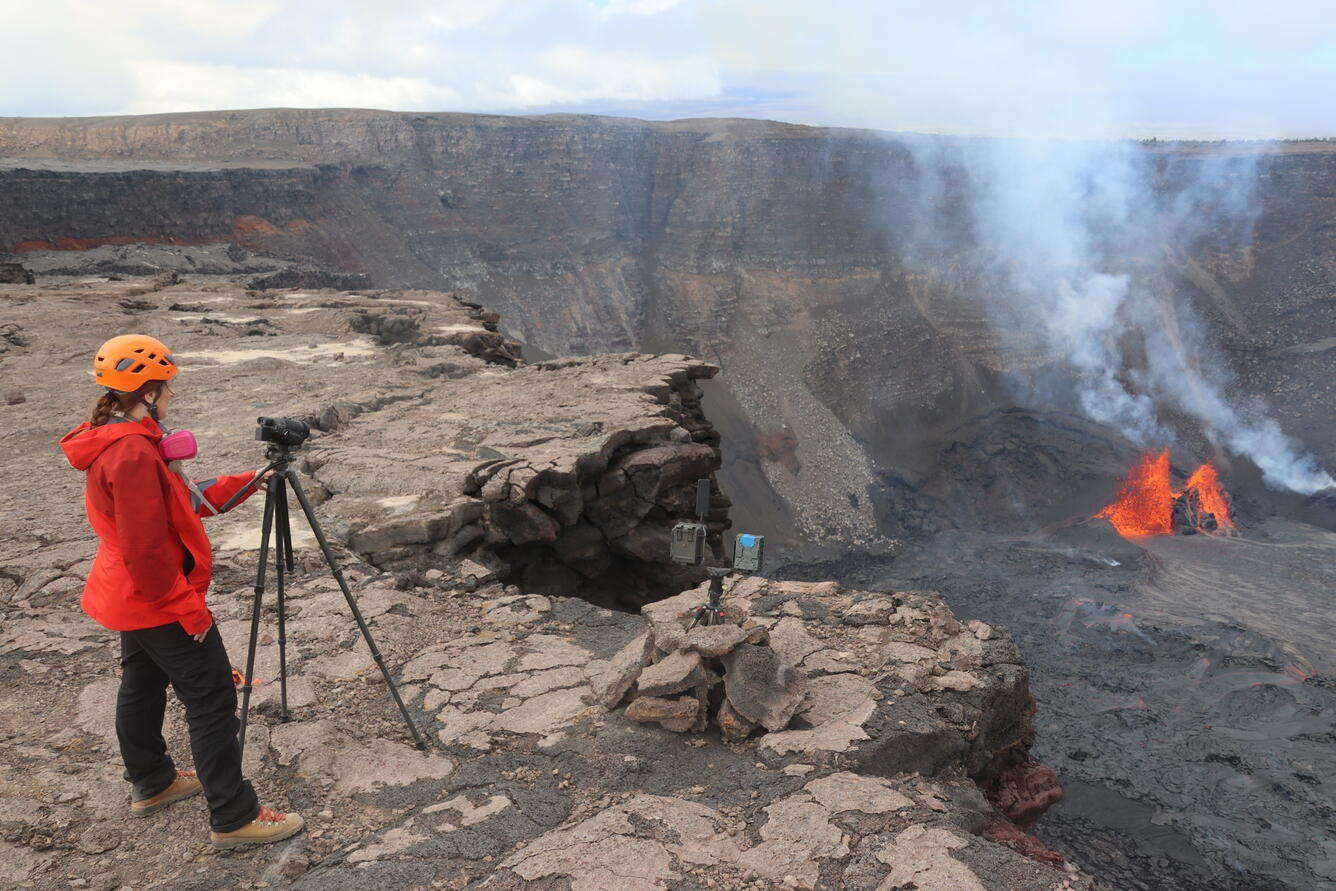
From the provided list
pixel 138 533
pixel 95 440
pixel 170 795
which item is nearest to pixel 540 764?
pixel 170 795

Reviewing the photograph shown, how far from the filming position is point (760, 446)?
31312mm

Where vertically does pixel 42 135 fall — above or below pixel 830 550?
above

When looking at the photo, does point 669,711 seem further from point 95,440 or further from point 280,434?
point 95,440

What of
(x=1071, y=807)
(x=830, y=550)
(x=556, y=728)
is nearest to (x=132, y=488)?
(x=556, y=728)

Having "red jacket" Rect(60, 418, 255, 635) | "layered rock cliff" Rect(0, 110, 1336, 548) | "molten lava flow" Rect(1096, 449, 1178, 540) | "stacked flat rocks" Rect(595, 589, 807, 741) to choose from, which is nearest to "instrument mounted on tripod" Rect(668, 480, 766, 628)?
"stacked flat rocks" Rect(595, 589, 807, 741)

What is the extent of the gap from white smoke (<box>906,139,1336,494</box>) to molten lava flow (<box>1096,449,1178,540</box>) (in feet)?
8.96

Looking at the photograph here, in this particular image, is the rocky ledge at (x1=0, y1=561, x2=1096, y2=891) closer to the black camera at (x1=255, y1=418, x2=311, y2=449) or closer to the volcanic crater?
the black camera at (x1=255, y1=418, x2=311, y2=449)

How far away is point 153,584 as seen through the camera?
3033 millimetres

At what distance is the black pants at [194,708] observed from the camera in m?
3.18

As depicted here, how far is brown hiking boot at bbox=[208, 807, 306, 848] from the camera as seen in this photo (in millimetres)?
3279

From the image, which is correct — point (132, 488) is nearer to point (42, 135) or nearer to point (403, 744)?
point (403, 744)

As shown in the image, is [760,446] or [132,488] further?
[760,446]

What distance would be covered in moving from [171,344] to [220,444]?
6224 millimetres

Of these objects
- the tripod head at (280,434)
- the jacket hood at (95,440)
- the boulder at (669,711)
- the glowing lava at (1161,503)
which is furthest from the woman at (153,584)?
the glowing lava at (1161,503)
